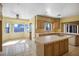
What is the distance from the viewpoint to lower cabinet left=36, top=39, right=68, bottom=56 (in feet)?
6.06

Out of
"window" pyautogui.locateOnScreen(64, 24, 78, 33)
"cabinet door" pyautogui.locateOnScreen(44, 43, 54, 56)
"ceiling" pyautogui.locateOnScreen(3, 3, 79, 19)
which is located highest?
"ceiling" pyautogui.locateOnScreen(3, 3, 79, 19)

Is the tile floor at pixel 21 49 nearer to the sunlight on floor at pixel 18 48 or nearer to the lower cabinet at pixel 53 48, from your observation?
the sunlight on floor at pixel 18 48

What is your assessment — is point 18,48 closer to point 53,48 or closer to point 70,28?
point 53,48

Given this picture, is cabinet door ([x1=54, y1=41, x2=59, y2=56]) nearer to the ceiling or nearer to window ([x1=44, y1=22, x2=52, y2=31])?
window ([x1=44, y1=22, x2=52, y2=31])

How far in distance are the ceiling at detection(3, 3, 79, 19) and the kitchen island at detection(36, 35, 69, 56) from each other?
49 cm

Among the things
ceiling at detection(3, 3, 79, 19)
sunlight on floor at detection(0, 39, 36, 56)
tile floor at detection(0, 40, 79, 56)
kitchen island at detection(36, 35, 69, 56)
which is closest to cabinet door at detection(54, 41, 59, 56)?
kitchen island at detection(36, 35, 69, 56)

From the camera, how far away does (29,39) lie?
1945 millimetres

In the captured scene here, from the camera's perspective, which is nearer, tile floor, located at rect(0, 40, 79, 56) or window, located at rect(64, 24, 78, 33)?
tile floor, located at rect(0, 40, 79, 56)

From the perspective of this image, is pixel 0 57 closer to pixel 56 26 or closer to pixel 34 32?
pixel 34 32

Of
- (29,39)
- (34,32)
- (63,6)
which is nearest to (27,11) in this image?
(34,32)

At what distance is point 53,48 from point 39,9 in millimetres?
847

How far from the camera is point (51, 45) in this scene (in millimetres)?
1890

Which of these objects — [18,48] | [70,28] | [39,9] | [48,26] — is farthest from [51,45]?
[39,9]

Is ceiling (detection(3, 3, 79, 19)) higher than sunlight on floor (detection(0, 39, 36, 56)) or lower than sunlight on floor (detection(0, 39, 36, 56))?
higher
